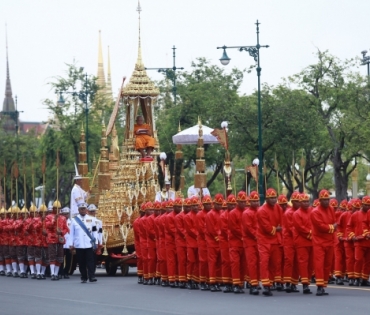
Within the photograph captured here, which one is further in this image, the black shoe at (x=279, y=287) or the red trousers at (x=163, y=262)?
the red trousers at (x=163, y=262)

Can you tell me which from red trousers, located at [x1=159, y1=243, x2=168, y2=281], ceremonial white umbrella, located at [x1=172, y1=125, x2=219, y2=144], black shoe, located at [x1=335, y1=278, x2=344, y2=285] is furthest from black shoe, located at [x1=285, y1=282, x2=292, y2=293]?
ceremonial white umbrella, located at [x1=172, y1=125, x2=219, y2=144]

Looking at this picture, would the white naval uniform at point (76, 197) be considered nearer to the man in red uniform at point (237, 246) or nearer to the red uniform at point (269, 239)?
the man in red uniform at point (237, 246)

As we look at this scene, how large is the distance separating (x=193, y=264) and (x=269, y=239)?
3.04m

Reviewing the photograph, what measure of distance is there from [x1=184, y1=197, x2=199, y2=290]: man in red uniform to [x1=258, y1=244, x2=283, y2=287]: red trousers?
272 centimetres

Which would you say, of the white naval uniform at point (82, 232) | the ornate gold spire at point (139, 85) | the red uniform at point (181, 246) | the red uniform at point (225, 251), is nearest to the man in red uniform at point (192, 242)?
the red uniform at point (181, 246)

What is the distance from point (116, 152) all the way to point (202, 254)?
40.4 feet

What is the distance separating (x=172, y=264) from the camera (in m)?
25.0

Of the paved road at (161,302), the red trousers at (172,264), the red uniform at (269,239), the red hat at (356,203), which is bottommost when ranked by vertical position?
the paved road at (161,302)

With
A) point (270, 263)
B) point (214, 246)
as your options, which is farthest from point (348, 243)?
point (270, 263)

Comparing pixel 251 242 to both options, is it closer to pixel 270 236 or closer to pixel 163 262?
pixel 270 236

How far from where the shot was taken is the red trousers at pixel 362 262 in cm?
2331

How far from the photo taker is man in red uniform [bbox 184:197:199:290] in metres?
24.1

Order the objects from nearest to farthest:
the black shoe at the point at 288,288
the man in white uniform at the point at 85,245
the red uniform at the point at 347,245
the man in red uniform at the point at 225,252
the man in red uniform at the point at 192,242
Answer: the black shoe at the point at 288,288 < the man in red uniform at the point at 225,252 < the red uniform at the point at 347,245 < the man in red uniform at the point at 192,242 < the man in white uniform at the point at 85,245

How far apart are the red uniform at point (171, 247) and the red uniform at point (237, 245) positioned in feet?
9.01
